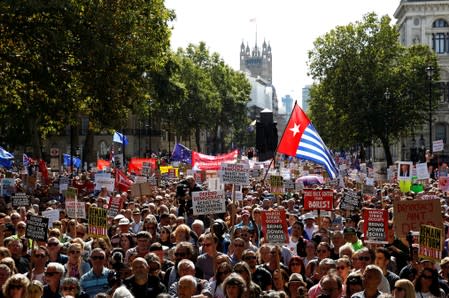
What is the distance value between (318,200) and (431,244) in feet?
21.9

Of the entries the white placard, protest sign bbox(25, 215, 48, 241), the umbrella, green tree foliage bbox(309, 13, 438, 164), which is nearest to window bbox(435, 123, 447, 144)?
green tree foliage bbox(309, 13, 438, 164)

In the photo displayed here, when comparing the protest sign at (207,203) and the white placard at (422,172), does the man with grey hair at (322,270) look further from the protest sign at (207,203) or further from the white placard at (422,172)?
the white placard at (422,172)

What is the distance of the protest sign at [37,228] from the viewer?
13.3m

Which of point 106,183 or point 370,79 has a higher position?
point 370,79

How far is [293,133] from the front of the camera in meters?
20.8

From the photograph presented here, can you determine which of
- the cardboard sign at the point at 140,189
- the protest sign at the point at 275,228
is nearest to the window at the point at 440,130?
the cardboard sign at the point at 140,189

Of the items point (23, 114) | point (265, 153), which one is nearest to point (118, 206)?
point (23, 114)

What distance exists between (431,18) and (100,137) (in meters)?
35.1

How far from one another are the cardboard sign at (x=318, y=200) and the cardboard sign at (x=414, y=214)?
15.0 feet

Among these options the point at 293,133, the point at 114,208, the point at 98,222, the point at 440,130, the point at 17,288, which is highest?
the point at 440,130

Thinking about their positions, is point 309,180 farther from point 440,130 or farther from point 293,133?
point 440,130

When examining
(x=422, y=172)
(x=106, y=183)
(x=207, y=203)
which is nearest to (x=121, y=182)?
(x=106, y=183)

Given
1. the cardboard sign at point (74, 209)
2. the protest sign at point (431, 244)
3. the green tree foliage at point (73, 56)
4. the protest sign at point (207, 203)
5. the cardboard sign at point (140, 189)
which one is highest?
the green tree foliage at point (73, 56)

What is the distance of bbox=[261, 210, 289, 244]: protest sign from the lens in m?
13.7
